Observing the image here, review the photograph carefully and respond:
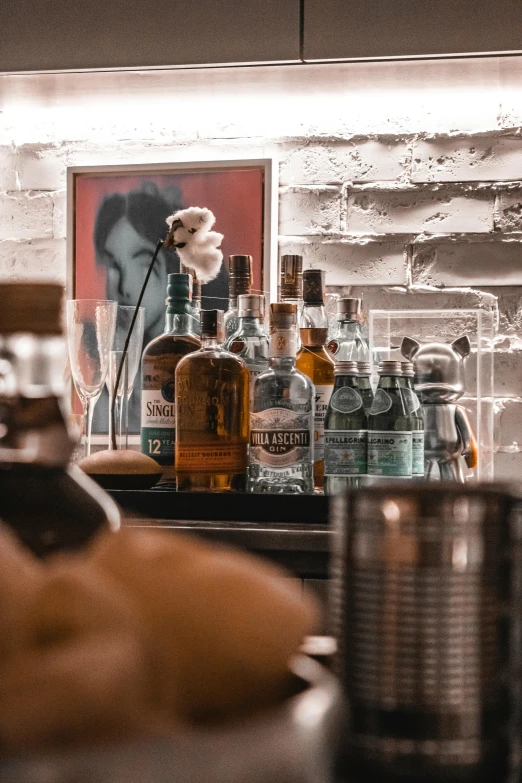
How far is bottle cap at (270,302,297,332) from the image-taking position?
3.98ft

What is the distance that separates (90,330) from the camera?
1394mm

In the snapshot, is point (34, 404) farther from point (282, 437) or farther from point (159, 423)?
point (159, 423)

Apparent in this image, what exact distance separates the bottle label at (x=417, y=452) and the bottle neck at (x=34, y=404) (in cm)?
100

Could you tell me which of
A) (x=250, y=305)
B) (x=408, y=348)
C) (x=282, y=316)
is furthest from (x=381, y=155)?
(x=282, y=316)

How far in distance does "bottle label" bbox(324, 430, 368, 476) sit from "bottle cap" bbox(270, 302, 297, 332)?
152mm

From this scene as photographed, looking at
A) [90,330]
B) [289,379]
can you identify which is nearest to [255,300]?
[289,379]

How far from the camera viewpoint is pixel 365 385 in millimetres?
1318

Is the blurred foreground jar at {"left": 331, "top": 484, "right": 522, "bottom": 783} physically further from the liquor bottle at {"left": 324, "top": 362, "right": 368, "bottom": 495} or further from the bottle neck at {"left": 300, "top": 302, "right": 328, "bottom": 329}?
the bottle neck at {"left": 300, "top": 302, "right": 328, "bottom": 329}

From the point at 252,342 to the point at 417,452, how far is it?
30 cm

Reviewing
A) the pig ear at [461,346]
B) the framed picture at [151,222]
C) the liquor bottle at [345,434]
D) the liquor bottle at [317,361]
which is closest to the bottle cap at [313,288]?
the liquor bottle at [317,361]

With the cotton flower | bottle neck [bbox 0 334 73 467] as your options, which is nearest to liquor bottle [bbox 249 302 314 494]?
the cotton flower

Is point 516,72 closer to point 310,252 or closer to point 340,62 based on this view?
point 340,62

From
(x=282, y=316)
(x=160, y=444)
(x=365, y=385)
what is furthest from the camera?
(x=160, y=444)

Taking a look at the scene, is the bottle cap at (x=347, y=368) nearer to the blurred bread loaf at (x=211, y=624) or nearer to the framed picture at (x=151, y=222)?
the framed picture at (x=151, y=222)
